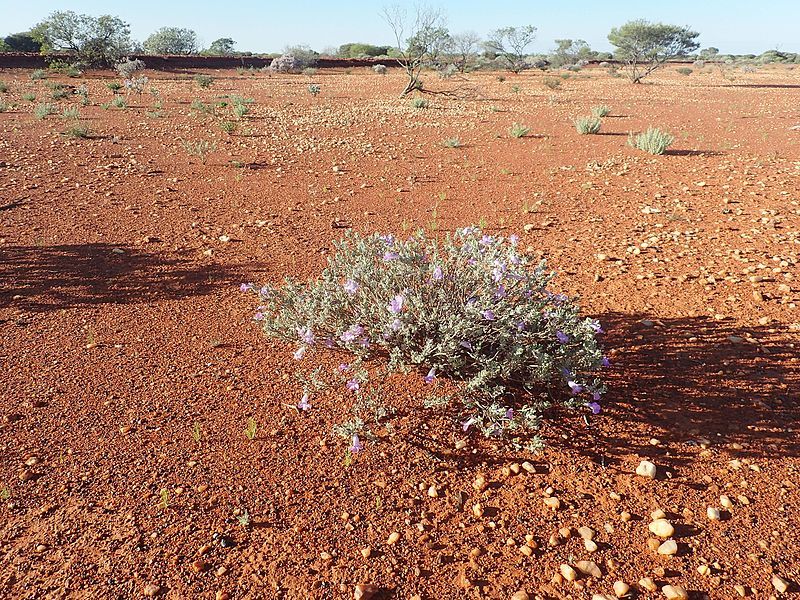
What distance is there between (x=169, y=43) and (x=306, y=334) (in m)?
53.1

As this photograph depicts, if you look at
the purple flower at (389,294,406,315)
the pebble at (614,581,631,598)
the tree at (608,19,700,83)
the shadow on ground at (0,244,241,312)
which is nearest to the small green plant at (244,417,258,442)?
the purple flower at (389,294,406,315)

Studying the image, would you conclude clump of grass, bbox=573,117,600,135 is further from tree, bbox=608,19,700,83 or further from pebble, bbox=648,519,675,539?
tree, bbox=608,19,700,83

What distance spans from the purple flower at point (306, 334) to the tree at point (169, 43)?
51.1m

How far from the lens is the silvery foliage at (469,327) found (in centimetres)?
274

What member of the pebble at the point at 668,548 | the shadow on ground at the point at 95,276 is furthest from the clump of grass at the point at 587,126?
the pebble at the point at 668,548

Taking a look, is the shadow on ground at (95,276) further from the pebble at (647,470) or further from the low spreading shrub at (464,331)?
the pebble at (647,470)

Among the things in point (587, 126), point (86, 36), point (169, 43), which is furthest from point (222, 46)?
point (587, 126)

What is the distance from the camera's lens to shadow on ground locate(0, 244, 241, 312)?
4.41 metres

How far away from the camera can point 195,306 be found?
4309mm

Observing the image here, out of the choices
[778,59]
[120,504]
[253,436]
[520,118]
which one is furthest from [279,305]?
[778,59]

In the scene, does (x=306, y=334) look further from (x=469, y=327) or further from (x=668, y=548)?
(x=668, y=548)

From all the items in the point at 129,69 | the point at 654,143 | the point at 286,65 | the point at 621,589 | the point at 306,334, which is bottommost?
the point at 621,589

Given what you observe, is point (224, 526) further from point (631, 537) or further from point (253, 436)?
point (631, 537)

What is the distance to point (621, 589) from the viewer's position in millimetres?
1936
